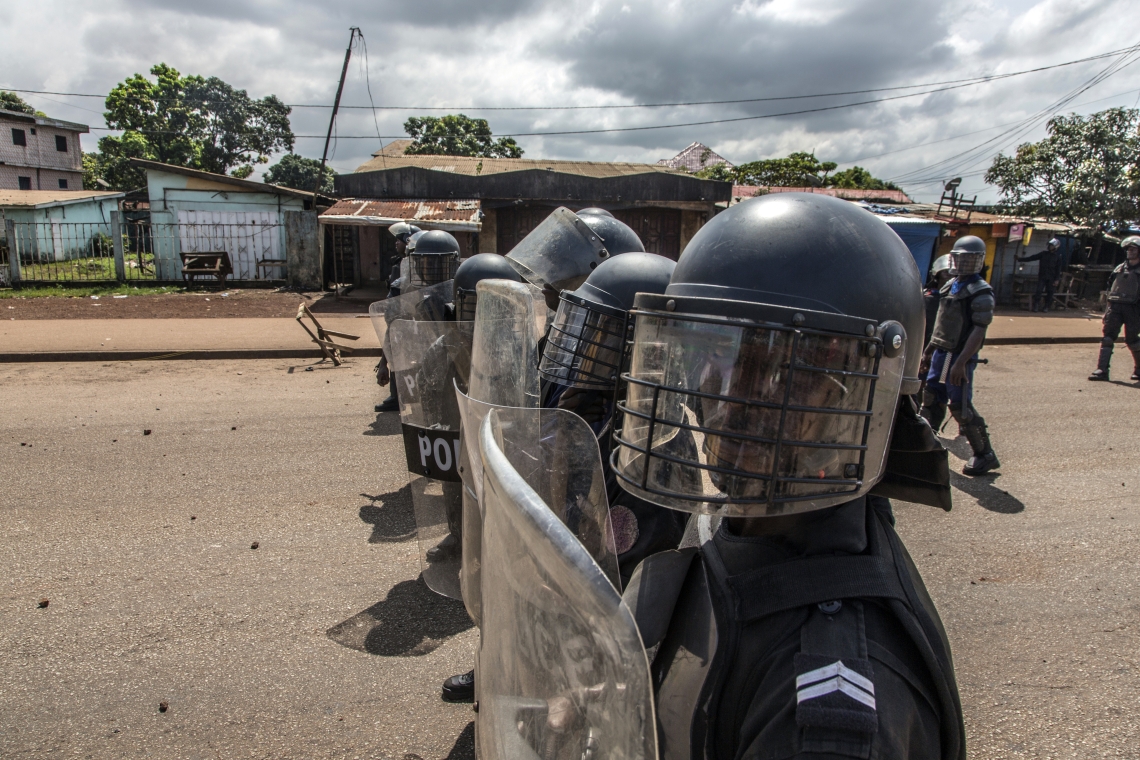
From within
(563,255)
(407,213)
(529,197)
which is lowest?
(563,255)

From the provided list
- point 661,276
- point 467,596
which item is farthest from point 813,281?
point 661,276

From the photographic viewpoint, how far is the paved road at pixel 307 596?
268cm

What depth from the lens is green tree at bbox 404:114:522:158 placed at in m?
43.2

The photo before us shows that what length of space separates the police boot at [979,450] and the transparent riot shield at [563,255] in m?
3.51

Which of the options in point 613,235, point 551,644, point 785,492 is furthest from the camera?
point 613,235

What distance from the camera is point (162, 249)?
20156 mm

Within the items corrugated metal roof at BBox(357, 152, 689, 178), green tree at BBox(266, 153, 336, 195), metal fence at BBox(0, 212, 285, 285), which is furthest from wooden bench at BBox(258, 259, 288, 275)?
green tree at BBox(266, 153, 336, 195)

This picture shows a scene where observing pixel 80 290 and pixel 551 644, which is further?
pixel 80 290

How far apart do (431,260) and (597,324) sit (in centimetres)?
337

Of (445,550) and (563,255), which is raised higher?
(563,255)

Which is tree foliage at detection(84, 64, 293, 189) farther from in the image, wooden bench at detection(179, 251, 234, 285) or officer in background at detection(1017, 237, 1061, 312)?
officer in background at detection(1017, 237, 1061, 312)

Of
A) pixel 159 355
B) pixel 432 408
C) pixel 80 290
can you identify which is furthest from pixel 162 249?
pixel 432 408

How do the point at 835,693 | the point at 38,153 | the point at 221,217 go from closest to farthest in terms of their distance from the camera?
the point at 835,693
the point at 221,217
the point at 38,153

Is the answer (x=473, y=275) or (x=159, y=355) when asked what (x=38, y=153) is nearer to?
(x=159, y=355)
